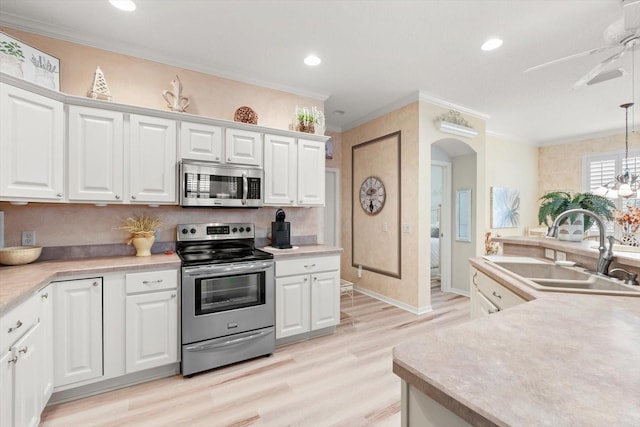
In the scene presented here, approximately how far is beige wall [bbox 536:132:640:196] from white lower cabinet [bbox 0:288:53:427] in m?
7.97

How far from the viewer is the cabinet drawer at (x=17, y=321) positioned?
52.3 inches

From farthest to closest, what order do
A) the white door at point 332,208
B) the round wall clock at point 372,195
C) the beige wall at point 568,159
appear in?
the beige wall at point 568,159
the white door at point 332,208
the round wall clock at point 372,195

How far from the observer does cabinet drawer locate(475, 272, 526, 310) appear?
161cm

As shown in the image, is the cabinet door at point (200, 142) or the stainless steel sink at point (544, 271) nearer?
the stainless steel sink at point (544, 271)

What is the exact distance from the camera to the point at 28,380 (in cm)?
155

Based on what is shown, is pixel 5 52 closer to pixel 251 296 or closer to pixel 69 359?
pixel 69 359

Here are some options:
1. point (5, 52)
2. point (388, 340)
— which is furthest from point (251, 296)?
point (5, 52)

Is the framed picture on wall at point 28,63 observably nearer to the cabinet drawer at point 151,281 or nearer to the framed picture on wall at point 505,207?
the cabinet drawer at point 151,281

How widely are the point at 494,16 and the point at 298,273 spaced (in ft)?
9.04

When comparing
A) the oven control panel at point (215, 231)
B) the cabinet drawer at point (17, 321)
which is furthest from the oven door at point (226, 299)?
the cabinet drawer at point (17, 321)

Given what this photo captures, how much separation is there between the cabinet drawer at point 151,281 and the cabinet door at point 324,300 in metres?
1.32

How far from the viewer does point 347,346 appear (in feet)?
9.44

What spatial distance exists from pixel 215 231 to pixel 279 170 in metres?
0.93

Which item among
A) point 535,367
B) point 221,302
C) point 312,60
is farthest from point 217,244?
point 535,367
